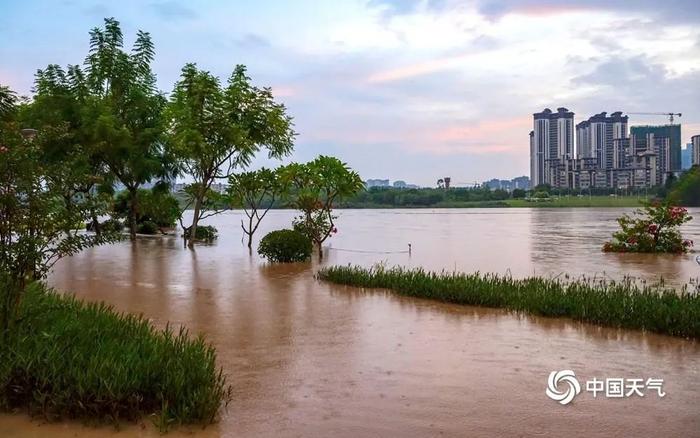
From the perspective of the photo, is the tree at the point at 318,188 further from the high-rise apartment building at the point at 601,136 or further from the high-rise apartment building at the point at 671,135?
the high-rise apartment building at the point at 601,136

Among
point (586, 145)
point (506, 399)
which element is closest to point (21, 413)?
point (506, 399)

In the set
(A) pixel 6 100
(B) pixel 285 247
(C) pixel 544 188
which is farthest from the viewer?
(C) pixel 544 188

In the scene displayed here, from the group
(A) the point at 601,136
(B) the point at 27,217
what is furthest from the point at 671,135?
(B) the point at 27,217

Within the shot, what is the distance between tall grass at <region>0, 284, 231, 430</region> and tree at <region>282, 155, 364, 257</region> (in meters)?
13.2

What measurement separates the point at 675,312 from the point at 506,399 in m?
3.51

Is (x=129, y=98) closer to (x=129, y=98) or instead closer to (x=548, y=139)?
(x=129, y=98)

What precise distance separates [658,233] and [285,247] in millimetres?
11885

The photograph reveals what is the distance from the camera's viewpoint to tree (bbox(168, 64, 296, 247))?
17609mm

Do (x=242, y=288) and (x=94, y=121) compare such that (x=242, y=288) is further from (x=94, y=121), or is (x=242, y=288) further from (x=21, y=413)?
(x=94, y=121)

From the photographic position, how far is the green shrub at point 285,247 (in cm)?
1544

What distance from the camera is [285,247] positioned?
50.6ft

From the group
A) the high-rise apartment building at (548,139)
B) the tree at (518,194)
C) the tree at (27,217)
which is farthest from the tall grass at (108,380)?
the high-rise apartment building at (548,139)

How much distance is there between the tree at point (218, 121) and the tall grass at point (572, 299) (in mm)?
8512

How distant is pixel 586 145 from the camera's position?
11644cm
